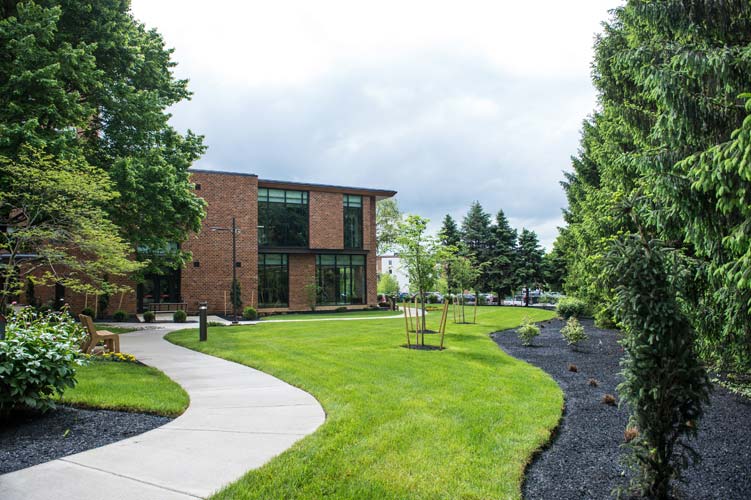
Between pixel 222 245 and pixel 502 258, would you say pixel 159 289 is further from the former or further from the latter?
pixel 502 258

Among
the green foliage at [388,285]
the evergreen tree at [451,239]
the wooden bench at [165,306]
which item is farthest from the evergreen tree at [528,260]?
the wooden bench at [165,306]

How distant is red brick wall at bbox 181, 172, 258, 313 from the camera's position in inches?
1059

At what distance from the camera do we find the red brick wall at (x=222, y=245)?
26906 mm

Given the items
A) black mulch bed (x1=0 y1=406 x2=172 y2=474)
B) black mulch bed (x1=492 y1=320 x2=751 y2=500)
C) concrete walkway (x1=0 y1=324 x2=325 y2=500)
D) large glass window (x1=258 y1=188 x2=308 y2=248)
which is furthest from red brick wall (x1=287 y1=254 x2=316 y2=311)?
black mulch bed (x1=0 y1=406 x2=172 y2=474)

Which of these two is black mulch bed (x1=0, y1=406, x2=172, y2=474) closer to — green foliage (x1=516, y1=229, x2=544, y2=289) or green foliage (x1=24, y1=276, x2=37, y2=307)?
green foliage (x1=24, y1=276, x2=37, y2=307)

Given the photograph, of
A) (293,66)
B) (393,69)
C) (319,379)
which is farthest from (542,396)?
(293,66)

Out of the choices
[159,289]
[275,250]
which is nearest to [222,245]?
[275,250]

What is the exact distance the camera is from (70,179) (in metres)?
10.3

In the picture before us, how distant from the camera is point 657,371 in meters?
3.32

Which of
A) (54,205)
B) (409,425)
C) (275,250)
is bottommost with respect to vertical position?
(409,425)

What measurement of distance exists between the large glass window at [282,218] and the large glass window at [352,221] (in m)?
2.98

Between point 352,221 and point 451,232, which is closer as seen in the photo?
point 352,221

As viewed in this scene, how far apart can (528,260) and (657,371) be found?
39687 millimetres

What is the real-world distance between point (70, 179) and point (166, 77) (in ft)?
27.9
